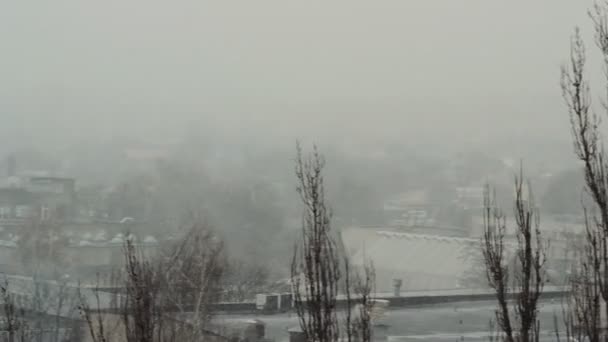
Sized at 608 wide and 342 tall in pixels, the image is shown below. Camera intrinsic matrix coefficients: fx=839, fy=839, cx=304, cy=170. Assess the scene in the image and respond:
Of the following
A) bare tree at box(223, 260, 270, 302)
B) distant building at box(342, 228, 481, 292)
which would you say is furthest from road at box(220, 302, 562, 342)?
distant building at box(342, 228, 481, 292)

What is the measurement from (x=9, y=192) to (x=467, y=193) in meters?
25.6

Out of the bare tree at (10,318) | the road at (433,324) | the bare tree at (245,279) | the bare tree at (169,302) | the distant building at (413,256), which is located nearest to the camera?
the bare tree at (169,302)

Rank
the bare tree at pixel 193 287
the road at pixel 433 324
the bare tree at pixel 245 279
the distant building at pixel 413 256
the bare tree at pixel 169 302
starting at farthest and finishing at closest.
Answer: the distant building at pixel 413 256, the bare tree at pixel 245 279, the road at pixel 433 324, the bare tree at pixel 193 287, the bare tree at pixel 169 302

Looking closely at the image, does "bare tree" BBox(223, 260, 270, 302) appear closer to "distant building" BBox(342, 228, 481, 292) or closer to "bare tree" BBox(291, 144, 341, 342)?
"distant building" BBox(342, 228, 481, 292)

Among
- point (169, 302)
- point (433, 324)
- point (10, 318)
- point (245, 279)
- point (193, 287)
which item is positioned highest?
point (245, 279)

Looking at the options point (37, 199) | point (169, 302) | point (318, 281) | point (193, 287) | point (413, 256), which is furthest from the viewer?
point (37, 199)

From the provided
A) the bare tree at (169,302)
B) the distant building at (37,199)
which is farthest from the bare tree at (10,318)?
the distant building at (37,199)

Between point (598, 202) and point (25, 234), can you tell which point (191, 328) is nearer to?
point (598, 202)

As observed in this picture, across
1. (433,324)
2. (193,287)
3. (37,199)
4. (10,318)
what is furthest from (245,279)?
(10,318)

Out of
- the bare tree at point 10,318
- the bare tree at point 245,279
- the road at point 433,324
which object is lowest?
the road at point 433,324

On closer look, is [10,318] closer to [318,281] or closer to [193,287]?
[318,281]

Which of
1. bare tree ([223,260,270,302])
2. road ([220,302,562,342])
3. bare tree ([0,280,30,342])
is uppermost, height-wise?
bare tree ([223,260,270,302])

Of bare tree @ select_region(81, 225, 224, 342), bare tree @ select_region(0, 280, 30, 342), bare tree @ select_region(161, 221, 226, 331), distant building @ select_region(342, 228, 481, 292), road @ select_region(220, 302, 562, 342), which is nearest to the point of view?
bare tree @ select_region(81, 225, 224, 342)

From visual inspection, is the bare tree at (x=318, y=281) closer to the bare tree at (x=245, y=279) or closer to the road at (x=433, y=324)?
the road at (x=433, y=324)
